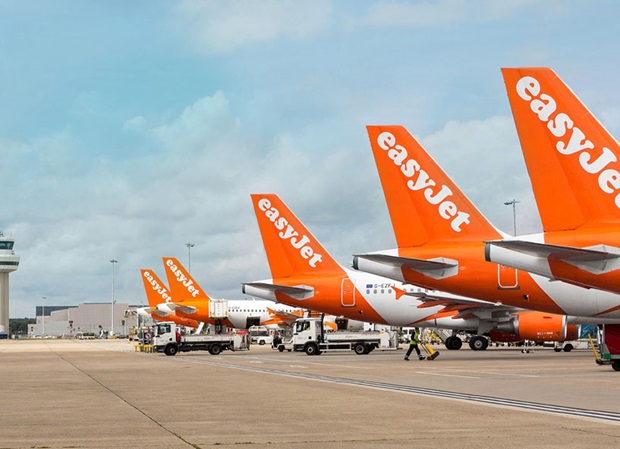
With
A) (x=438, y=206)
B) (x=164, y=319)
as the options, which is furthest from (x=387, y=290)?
(x=164, y=319)

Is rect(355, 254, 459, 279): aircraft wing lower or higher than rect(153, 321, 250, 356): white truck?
higher

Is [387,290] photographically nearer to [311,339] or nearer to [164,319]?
[311,339]

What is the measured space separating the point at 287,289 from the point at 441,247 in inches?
689

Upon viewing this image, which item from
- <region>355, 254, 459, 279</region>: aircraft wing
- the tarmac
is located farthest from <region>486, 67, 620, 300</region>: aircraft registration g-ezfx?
<region>355, 254, 459, 279</region>: aircraft wing

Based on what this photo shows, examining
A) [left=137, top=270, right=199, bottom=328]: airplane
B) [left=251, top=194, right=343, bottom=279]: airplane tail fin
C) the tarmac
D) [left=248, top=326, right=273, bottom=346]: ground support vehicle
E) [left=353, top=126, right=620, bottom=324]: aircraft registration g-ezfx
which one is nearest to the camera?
the tarmac

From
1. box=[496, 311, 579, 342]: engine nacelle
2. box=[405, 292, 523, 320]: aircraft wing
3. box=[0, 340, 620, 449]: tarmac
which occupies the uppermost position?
box=[405, 292, 523, 320]: aircraft wing

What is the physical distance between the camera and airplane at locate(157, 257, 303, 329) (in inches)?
3295

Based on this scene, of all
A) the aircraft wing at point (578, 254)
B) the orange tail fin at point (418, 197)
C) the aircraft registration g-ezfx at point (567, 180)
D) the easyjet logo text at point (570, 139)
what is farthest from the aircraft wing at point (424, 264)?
the easyjet logo text at point (570, 139)

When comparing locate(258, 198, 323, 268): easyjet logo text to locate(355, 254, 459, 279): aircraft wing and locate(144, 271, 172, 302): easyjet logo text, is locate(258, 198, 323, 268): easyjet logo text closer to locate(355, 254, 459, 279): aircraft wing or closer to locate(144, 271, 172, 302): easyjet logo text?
locate(355, 254, 459, 279): aircraft wing

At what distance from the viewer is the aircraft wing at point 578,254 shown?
25172 mm

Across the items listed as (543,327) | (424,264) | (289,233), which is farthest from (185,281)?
(424,264)

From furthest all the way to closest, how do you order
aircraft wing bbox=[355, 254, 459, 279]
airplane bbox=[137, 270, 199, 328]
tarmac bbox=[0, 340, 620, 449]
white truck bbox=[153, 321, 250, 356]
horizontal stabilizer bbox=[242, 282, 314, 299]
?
airplane bbox=[137, 270, 199, 328] < white truck bbox=[153, 321, 250, 356] < horizontal stabilizer bbox=[242, 282, 314, 299] < aircraft wing bbox=[355, 254, 459, 279] < tarmac bbox=[0, 340, 620, 449]

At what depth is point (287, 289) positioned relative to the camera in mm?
52438

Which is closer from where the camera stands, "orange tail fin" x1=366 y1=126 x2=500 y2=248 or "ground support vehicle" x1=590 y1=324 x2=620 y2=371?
"ground support vehicle" x1=590 y1=324 x2=620 y2=371
